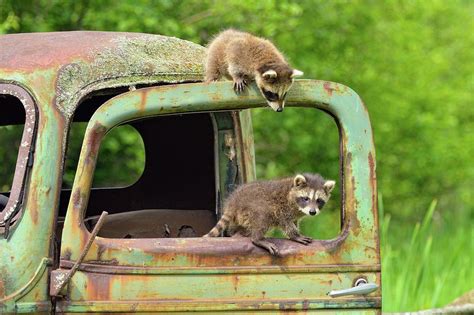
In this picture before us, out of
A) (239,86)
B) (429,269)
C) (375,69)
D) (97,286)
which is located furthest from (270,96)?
(375,69)

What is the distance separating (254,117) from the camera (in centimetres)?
1339

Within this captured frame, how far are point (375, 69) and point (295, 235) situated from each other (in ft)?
38.3

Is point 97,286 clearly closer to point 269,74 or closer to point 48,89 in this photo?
point 48,89

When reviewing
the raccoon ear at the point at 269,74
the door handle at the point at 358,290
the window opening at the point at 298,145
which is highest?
the window opening at the point at 298,145

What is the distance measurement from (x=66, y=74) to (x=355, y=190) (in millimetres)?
1185

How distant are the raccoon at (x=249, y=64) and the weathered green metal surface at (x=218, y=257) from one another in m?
0.40

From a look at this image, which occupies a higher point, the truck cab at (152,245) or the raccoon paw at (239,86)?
the raccoon paw at (239,86)

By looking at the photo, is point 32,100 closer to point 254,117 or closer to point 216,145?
point 216,145

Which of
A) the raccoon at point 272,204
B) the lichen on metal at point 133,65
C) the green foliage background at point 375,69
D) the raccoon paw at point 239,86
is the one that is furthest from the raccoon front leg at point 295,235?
the green foliage background at point 375,69

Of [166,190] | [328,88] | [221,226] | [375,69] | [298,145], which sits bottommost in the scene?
[221,226]

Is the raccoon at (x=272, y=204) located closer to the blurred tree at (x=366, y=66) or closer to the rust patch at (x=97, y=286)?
the rust patch at (x=97, y=286)

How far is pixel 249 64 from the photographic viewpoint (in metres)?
4.95

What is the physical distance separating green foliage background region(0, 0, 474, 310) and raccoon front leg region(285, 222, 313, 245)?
11.1 ft

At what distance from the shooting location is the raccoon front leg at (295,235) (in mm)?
4090
